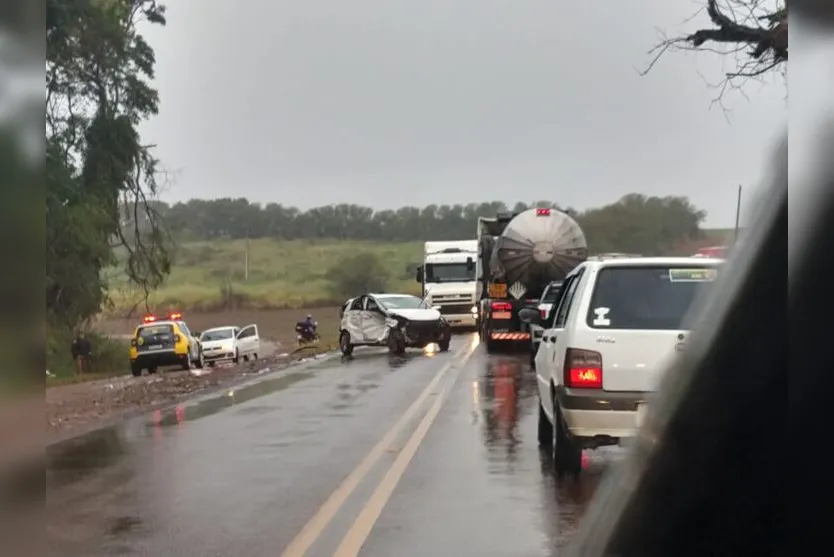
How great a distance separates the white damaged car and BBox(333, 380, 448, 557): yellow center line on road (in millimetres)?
16374

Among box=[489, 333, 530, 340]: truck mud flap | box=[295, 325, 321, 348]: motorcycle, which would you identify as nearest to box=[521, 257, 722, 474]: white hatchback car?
box=[489, 333, 530, 340]: truck mud flap

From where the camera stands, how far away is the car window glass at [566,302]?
29.7ft

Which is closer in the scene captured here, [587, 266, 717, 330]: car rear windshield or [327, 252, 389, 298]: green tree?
[587, 266, 717, 330]: car rear windshield

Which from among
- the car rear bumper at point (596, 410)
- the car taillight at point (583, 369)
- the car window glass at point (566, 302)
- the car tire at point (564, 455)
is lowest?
the car tire at point (564, 455)

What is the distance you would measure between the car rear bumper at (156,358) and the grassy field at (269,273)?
5.52m

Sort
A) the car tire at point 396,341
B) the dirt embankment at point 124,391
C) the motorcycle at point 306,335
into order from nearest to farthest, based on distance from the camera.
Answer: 1. the dirt embankment at point 124,391
2. the car tire at point 396,341
3. the motorcycle at point 306,335

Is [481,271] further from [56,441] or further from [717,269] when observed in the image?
[717,269]

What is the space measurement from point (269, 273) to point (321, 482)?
38.6 meters

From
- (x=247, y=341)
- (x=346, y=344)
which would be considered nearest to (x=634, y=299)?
(x=346, y=344)

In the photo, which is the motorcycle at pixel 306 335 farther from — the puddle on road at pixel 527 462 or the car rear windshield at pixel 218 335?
the puddle on road at pixel 527 462

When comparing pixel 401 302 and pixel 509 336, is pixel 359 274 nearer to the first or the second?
pixel 401 302

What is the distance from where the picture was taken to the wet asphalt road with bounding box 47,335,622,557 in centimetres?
683

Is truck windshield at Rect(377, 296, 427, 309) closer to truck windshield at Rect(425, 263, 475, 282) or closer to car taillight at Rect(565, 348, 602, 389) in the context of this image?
truck windshield at Rect(425, 263, 475, 282)

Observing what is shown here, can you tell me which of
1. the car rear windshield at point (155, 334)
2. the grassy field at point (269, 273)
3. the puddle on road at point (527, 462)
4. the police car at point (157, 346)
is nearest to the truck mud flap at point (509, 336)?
the puddle on road at point (527, 462)
